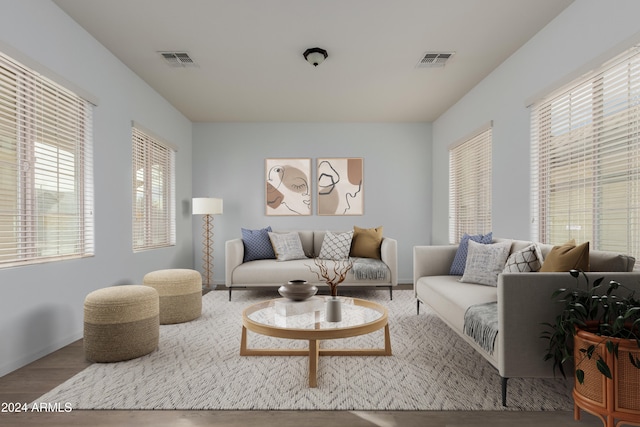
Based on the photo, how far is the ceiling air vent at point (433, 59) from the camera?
3633 mm

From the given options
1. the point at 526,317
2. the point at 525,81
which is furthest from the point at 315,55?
the point at 526,317

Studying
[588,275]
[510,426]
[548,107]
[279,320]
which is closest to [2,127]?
[279,320]

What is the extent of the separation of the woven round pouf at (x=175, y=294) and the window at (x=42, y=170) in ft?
2.15

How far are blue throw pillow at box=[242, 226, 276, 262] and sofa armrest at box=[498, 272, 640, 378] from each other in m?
3.56

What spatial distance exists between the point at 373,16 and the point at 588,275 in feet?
7.86

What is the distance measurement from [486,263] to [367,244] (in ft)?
6.55

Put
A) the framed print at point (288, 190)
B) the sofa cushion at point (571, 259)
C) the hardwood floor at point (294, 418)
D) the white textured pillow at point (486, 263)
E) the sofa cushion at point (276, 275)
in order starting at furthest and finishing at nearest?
the framed print at point (288, 190) < the sofa cushion at point (276, 275) < the white textured pillow at point (486, 263) < the sofa cushion at point (571, 259) < the hardwood floor at point (294, 418)

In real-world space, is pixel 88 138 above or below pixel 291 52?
below

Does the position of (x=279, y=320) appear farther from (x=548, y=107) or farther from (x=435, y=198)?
(x=435, y=198)

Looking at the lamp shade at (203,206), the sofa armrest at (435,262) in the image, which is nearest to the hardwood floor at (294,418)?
the sofa armrest at (435,262)

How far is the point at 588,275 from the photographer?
1.92m

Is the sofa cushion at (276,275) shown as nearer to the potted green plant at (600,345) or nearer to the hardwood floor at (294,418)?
the hardwood floor at (294,418)

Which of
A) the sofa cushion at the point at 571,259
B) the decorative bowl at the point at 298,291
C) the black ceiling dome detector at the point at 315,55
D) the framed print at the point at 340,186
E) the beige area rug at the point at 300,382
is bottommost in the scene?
the beige area rug at the point at 300,382

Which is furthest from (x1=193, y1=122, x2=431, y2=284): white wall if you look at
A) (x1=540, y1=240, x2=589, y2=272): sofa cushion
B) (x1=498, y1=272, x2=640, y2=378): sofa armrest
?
(x1=498, y1=272, x2=640, y2=378): sofa armrest
